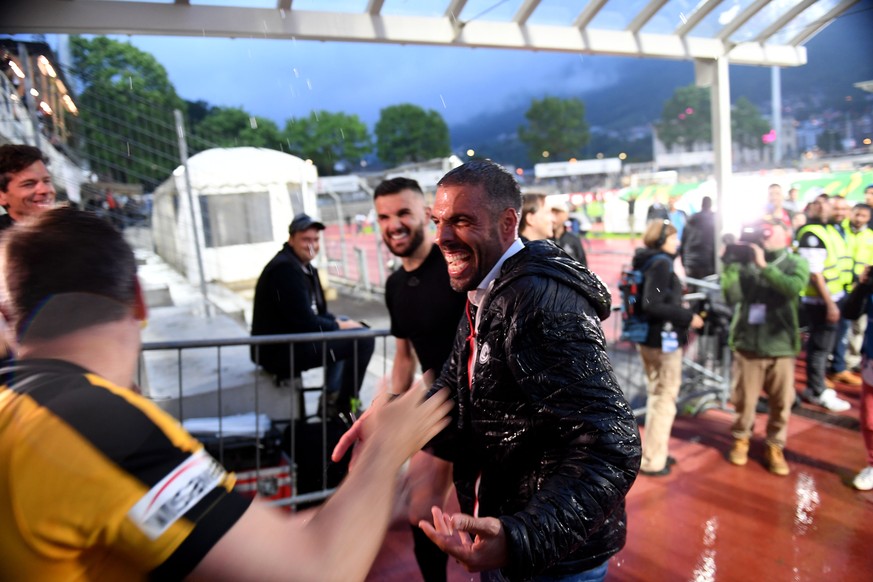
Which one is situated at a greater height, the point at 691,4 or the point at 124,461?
the point at 691,4

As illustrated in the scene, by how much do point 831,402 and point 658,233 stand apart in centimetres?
328

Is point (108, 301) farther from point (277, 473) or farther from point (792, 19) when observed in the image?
point (792, 19)

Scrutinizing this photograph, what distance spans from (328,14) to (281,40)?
16.6 inches

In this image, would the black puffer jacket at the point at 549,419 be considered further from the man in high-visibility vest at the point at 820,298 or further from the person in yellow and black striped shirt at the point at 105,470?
the man in high-visibility vest at the point at 820,298

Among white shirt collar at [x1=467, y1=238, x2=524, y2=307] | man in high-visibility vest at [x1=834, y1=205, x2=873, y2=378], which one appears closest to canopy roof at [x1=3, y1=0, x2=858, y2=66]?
man in high-visibility vest at [x1=834, y1=205, x2=873, y2=378]

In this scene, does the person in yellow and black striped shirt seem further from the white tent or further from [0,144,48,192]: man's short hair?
the white tent

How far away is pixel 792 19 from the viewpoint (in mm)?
5863

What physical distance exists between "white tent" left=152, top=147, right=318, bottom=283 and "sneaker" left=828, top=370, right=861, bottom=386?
399 inches

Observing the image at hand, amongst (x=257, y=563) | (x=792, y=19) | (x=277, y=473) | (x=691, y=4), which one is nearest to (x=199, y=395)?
(x=277, y=473)

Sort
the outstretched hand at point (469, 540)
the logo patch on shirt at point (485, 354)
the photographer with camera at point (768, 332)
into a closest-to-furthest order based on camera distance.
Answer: the outstretched hand at point (469, 540) < the logo patch on shirt at point (485, 354) < the photographer with camera at point (768, 332)

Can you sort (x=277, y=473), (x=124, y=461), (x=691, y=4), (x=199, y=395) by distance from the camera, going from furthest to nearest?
(x=691, y=4) → (x=199, y=395) → (x=277, y=473) → (x=124, y=461)

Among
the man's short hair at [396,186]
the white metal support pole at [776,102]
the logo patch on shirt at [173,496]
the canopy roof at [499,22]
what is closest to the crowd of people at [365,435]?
the logo patch on shirt at [173,496]

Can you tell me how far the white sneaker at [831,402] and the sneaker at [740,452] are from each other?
1877 mm

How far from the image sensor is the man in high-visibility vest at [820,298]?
252 inches
